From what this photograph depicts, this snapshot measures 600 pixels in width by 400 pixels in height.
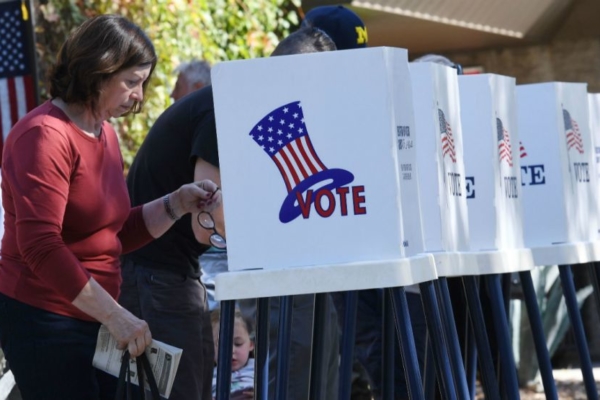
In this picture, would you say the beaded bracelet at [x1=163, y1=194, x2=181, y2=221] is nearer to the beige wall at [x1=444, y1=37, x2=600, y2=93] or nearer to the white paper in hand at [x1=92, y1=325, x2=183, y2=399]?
the white paper in hand at [x1=92, y1=325, x2=183, y2=399]

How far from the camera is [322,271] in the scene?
2518 millimetres

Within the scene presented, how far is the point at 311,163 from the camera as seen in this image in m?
2.55

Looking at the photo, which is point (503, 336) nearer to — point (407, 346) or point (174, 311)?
point (407, 346)

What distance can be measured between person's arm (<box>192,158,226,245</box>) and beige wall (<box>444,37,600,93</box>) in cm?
567

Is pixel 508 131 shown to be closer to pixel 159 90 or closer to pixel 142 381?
pixel 142 381

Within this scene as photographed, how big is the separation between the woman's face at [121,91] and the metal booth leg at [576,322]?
168cm

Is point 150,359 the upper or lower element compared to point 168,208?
lower

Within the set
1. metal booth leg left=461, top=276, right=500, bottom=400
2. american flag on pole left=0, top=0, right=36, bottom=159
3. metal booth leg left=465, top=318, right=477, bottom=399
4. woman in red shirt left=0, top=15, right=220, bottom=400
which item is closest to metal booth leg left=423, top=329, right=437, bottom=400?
metal booth leg left=461, top=276, right=500, bottom=400

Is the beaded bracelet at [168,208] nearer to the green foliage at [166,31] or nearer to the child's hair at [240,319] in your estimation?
the child's hair at [240,319]

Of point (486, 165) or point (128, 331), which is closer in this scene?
point (128, 331)

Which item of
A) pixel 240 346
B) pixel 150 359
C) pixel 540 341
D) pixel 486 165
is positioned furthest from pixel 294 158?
pixel 240 346

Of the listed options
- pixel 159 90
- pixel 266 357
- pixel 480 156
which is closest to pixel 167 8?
pixel 159 90

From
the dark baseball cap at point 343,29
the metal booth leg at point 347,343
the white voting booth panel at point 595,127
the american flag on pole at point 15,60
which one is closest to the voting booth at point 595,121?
the white voting booth panel at point 595,127

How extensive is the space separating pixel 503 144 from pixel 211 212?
83cm
